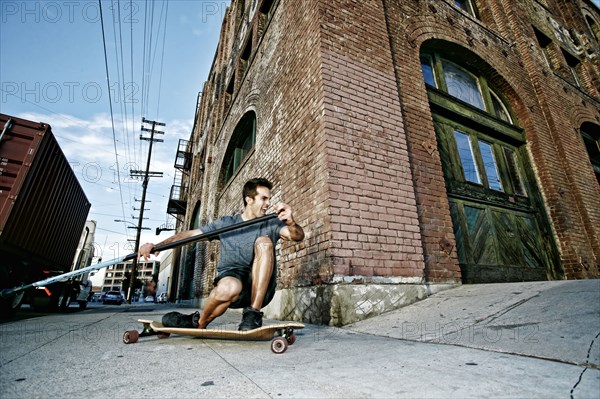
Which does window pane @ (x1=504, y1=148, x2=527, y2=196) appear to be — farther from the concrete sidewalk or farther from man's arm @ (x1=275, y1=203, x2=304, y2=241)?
man's arm @ (x1=275, y1=203, x2=304, y2=241)

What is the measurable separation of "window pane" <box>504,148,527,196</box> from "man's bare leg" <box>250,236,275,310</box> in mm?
6273

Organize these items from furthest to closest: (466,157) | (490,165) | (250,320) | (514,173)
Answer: (514,173) < (490,165) < (466,157) < (250,320)

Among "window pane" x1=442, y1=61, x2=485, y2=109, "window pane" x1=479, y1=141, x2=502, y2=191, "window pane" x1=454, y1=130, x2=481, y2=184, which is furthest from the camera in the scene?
"window pane" x1=442, y1=61, x2=485, y2=109

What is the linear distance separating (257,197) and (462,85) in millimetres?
6355

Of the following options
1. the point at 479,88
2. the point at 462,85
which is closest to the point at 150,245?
the point at 462,85

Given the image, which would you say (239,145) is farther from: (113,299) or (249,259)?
(113,299)

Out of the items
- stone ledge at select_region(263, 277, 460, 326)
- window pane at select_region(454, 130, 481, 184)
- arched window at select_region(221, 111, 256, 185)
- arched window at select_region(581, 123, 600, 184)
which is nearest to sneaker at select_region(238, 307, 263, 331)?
stone ledge at select_region(263, 277, 460, 326)

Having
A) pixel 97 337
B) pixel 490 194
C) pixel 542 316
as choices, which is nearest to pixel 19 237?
pixel 97 337

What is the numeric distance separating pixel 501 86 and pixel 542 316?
681 cm

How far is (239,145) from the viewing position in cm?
919

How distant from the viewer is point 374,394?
1.07 meters

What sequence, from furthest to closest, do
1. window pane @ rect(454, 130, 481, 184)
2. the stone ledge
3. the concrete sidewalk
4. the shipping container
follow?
1. window pane @ rect(454, 130, 481, 184)
2. the shipping container
3. the stone ledge
4. the concrete sidewalk

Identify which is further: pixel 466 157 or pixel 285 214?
pixel 466 157

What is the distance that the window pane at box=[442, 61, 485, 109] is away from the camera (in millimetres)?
6398
